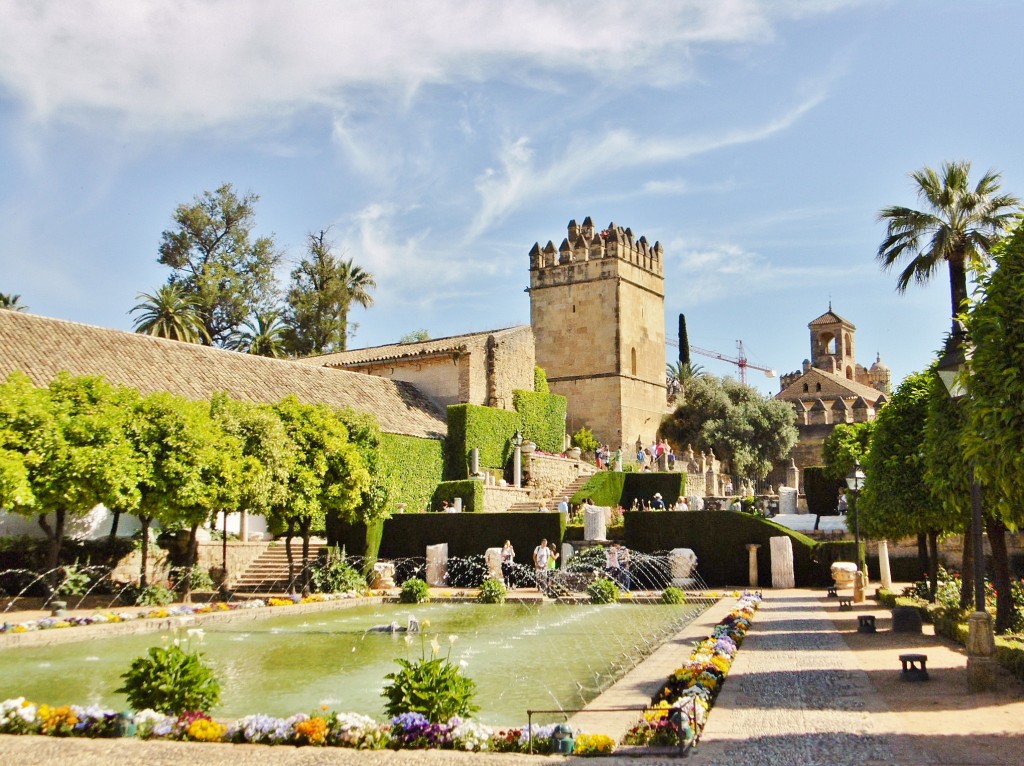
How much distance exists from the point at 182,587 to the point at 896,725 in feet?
61.9

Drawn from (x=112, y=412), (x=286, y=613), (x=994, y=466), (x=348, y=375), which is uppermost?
(x=348, y=375)

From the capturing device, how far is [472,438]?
3756cm

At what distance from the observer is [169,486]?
67.1 feet

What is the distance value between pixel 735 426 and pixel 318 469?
3594cm

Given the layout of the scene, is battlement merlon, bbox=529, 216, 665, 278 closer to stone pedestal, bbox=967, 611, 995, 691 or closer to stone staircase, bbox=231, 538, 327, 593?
stone staircase, bbox=231, 538, 327, 593

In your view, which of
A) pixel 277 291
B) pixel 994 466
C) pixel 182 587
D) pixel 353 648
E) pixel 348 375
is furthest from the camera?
pixel 277 291

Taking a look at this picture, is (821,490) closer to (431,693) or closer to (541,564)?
(541,564)

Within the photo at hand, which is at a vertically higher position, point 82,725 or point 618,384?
point 618,384

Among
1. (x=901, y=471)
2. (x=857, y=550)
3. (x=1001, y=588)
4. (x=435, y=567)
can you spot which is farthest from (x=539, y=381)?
(x=1001, y=588)

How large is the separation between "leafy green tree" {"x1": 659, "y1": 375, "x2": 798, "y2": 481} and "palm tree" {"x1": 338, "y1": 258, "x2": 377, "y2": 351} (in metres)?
19.1

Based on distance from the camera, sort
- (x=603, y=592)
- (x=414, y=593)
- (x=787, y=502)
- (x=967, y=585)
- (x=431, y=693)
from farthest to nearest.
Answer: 1. (x=787, y=502)
2. (x=414, y=593)
3. (x=603, y=592)
4. (x=967, y=585)
5. (x=431, y=693)

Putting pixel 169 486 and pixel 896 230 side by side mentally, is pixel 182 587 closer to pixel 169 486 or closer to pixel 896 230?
pixel 169 486

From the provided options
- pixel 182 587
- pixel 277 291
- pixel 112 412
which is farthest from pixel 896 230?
pixel 277 291

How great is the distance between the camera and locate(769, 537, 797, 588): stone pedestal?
85.7 ft
